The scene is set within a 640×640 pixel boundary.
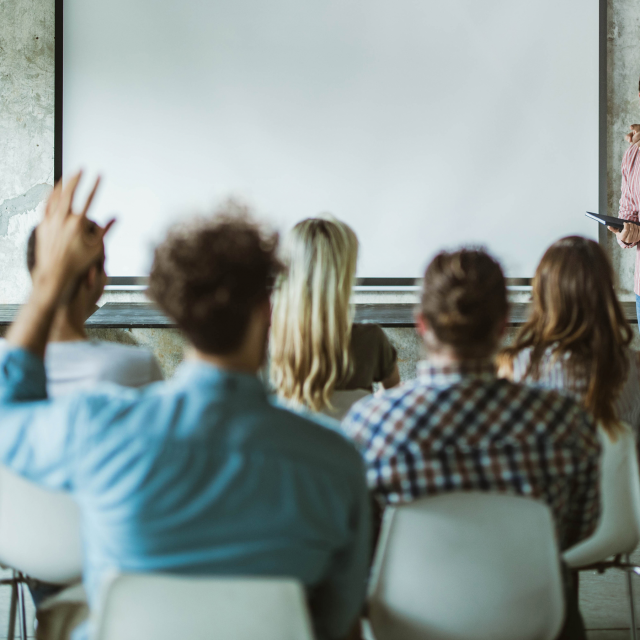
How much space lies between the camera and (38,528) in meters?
1.21

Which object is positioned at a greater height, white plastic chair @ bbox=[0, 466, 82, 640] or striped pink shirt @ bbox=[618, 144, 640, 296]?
striped pink shirt @ bbox=[618, 144, 640, 296]

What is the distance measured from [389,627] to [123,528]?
501 millimetres

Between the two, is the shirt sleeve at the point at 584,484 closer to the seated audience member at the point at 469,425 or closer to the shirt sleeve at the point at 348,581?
the seated audience member at the point at 469,425

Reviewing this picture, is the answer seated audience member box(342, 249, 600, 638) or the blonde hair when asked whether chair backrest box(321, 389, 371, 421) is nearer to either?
the blonde hair

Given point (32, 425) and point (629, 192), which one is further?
point (629, 192)

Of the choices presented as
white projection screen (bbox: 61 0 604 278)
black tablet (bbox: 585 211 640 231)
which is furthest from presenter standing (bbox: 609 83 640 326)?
white projection screen (bbox: 61 0 604 278)

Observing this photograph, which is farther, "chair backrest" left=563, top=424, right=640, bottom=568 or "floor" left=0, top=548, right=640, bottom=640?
"floor" left=0, top=548, right=640, bottom=640

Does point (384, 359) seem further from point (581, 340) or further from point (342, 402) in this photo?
point (581, 340)

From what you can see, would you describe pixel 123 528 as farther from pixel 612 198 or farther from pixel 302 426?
pixel 612 198

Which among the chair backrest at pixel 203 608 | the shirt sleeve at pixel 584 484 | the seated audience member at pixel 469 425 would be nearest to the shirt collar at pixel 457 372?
the seated audience member at pixel 469 425

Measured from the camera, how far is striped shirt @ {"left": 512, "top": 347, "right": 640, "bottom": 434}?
5.09ft

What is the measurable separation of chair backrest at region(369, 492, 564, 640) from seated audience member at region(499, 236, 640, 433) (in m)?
0.57

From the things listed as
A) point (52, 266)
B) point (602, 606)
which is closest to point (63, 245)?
point (52, 266)

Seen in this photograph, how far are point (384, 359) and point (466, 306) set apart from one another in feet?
2.75
